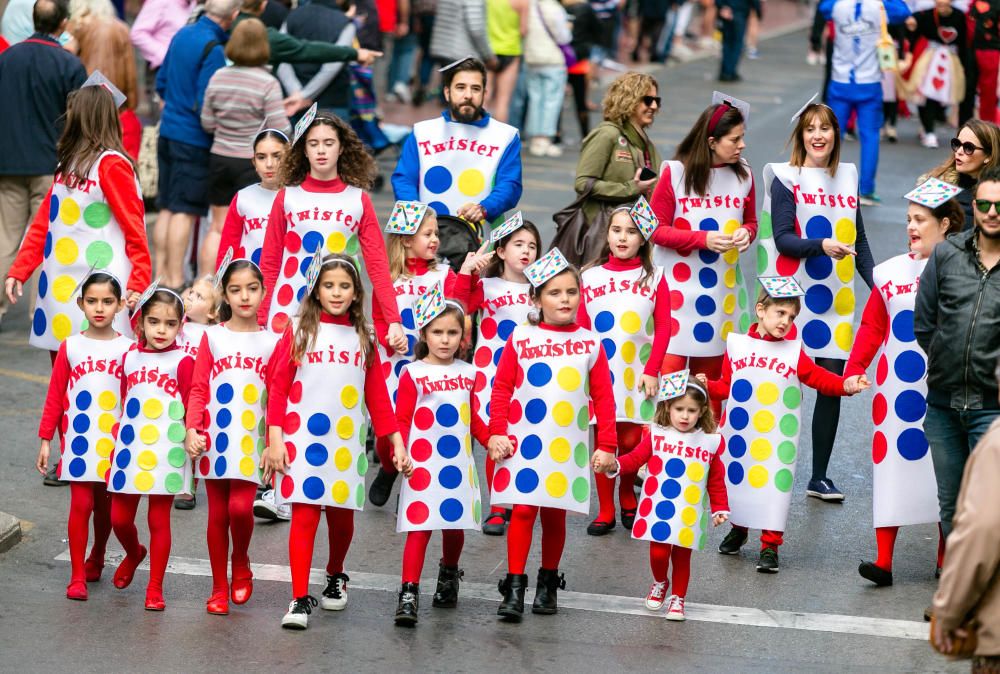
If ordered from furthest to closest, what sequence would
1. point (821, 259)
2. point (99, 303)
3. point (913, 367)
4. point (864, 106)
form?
point (864, 106) < point (821, 259) < point (913, 367) < point (99, 303)

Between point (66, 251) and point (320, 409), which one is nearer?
point (320, 409)

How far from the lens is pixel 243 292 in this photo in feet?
23.7

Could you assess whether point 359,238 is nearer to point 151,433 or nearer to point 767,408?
point 151,433

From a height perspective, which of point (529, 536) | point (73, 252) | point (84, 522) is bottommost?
point (84, 522)

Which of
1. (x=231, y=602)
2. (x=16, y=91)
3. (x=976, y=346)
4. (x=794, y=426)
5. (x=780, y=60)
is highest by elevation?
(x=780, y=60)

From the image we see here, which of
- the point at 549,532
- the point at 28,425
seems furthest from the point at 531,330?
the point at 28,425

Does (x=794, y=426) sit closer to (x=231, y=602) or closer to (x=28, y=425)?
(x=231, y=602)

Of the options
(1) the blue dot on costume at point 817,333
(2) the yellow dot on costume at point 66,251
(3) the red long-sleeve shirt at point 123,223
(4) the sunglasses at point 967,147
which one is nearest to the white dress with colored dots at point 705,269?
(1) the blue dot on costume at point 817,333

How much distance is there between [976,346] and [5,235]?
715 centimetres

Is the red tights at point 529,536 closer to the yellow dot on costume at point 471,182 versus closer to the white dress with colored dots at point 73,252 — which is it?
the yellow dot on costume at point 471,182

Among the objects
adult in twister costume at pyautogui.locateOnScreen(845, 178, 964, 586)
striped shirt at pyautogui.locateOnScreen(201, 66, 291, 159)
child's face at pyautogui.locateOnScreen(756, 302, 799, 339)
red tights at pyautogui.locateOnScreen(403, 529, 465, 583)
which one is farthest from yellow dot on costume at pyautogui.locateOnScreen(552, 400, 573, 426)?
striped shirt at pyautogui.locateOnScreen(201, 66, 291, 159)

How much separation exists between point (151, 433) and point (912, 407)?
3568 millimetres

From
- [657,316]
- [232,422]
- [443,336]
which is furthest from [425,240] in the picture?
[232,422]

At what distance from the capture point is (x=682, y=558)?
730 centimetres
